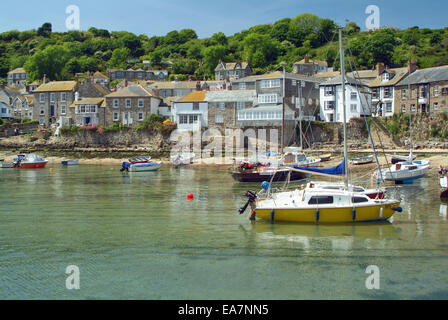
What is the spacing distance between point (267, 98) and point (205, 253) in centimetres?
4959

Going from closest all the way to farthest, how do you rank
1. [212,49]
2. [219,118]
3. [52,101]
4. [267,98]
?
[267,98], [219,118], [52,101], [212,49]

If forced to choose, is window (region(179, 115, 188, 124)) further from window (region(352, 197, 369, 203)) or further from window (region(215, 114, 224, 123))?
window (region(352, 197, 369, 203))

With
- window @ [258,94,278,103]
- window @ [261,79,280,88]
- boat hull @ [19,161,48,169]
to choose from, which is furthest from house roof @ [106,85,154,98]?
window @ [261,79,280,88]

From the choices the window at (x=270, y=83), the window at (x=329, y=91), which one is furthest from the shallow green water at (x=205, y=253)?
the window at (x=329, y=91)

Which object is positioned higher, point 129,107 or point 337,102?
point 337,102

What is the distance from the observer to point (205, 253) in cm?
1684

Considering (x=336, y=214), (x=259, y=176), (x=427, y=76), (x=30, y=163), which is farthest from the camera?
(x=427, y=76)

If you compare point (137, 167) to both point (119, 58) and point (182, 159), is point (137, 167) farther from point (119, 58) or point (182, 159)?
point (119, 58)

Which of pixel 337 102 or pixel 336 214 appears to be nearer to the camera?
pixel 336 214

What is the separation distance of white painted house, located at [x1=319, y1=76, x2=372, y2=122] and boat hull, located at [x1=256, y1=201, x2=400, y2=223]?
4401cm

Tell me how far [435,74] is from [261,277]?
5566 cm

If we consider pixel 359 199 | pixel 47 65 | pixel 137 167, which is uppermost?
pixel 47 65

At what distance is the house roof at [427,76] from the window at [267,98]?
18.5 metres

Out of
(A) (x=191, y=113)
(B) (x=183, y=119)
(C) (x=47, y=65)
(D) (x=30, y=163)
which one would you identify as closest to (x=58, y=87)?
(D) (x=30, y=163)
